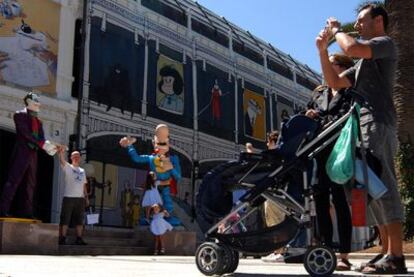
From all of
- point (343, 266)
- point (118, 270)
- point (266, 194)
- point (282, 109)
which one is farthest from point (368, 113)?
point (282, 109)

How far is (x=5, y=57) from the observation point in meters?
17.8

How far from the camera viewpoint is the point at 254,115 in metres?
31.0

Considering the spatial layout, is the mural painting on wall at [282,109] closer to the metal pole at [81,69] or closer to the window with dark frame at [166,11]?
the window with dark frame at [166,11]

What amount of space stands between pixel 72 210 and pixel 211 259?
676cm

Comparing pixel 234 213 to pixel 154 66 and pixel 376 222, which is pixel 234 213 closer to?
pixel 376 222

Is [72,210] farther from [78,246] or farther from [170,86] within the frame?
[170,86]

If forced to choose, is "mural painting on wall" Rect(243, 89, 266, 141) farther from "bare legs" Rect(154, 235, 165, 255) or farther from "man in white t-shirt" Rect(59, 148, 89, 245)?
"man in white t-shirt" Rect(59, 148, 89, 245)

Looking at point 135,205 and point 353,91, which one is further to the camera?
point 135,205

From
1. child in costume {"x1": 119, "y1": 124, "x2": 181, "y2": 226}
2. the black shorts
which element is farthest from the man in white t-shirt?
child in costume {"x1": 119, "y1": 124, "x2": 181, "y2": 226}

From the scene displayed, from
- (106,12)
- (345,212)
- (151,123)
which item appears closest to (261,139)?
(151,123)

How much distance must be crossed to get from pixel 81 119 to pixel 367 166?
1759 cm

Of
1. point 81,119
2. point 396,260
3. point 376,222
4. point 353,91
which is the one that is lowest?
point 396,260

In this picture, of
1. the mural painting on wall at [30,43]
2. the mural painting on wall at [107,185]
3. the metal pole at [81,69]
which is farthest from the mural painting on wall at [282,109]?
the mural painting on wall at [30,43]

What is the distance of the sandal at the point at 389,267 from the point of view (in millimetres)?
3719
